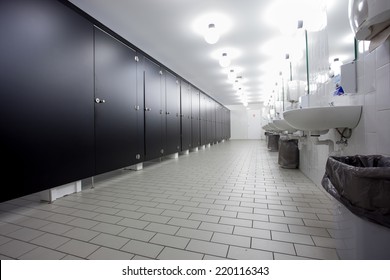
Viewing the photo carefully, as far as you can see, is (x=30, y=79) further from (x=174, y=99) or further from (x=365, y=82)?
(x=174, y=99)

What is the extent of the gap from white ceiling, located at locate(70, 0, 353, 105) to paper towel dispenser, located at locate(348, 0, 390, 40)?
707 mm

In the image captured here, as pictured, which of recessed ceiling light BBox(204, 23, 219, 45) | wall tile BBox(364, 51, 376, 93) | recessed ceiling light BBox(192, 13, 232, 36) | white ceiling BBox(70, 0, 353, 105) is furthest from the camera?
recessed ceiling light BBox(204, 23, 219, 45)

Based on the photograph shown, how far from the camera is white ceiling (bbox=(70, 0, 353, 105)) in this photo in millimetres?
2014

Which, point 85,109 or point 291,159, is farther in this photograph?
point 291,159

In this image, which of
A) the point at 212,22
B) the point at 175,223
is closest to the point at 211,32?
the point at 212,22

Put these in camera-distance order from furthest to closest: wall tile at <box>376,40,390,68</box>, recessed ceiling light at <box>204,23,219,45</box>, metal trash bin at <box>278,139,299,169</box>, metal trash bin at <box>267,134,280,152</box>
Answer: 1. metal trash bin at <box>267,134,280,152</box>
2. metal trash bin at <box>278,139,299,169</box>
3. recessed ceiling light at <box>204,23,219,45</box>
4. wall tile at <box>376,40,390,68</box>

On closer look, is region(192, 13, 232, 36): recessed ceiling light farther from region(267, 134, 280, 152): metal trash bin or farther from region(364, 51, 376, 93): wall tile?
region(267, 134, 280, 152): metal trash bin

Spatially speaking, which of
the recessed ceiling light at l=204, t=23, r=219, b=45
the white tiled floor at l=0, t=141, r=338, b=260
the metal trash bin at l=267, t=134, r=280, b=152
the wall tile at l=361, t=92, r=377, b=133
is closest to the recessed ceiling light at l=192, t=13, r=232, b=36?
the recessed ceiling light at l=204, t=23, r=219, b=45

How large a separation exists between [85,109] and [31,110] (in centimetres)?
64

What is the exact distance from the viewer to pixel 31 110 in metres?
1.88

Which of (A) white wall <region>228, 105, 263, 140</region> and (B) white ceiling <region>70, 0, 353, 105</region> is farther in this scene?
(A) white wall <region>228, 105, 263, 140</region>

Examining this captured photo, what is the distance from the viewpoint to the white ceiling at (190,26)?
2014 millimetres

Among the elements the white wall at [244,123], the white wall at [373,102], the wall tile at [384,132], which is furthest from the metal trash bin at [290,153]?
the white wall at [244,123]

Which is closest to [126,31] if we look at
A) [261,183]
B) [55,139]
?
[55,139]
